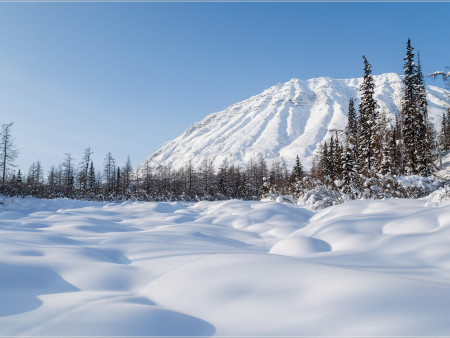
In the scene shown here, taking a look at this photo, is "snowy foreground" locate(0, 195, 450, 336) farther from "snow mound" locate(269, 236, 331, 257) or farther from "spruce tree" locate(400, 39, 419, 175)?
"spruce tree" locate(400, 39, 419, 175)

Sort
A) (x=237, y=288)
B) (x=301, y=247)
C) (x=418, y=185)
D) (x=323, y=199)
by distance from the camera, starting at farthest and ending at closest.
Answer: (x=323, y=199) < (x=418, y=185) < (x=301, y=247) < (x=237, y=288)

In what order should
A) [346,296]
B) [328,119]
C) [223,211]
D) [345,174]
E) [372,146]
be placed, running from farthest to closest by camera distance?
[328,119]
[345,174]
[372,146]
[223,211]
[346,296]

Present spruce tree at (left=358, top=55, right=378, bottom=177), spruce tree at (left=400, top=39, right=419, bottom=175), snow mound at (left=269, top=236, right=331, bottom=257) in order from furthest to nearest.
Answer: spruce tree at (left=400, top=39, right=419, bottom=175) < spruce tree at (left=358, top=55, right=378, bottom=177) < snow mound at (left=269, top=236, right=331, bottom=257)

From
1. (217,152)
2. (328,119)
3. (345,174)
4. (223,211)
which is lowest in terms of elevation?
(223,211)

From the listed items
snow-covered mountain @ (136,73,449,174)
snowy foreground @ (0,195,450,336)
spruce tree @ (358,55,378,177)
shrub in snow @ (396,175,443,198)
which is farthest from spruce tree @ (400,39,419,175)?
snow-covered mountain @ (136,73,449,174)

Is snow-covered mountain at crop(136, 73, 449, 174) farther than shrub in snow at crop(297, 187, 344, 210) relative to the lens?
Yes

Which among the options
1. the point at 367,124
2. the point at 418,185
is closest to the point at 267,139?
the point at 367,124

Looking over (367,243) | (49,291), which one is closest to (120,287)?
(49,291)

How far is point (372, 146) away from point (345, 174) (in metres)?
3.79

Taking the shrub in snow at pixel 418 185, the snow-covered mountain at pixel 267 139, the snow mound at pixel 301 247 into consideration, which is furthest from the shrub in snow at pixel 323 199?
the snow-covered mountain at pixel 267 139

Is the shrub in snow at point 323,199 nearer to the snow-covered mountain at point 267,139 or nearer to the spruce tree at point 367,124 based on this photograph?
the spruce tree at point 367,124

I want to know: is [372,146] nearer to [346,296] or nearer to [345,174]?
[345,174]

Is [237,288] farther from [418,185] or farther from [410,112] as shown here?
[410,112]

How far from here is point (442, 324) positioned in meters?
1.29
